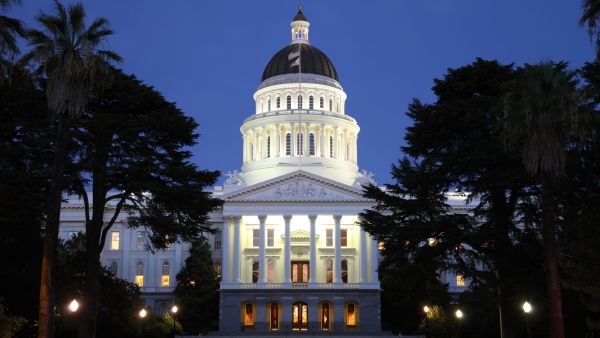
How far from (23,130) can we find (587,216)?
27.7m

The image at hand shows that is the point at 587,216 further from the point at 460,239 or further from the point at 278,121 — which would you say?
the point at 278,121

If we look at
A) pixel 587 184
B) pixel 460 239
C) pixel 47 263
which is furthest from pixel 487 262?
pixel 47 263

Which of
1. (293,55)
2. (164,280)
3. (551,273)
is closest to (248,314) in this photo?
(164,280)

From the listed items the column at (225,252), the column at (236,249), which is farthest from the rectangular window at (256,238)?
the column at (236,249)

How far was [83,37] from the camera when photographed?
31297mm

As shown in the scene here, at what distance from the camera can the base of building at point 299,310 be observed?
260ft

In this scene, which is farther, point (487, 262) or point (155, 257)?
point (155, 257)

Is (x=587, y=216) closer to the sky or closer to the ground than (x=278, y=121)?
closer to the ground

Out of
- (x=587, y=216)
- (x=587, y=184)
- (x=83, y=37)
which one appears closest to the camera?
(x=83, y=37)

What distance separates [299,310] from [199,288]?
400 inches

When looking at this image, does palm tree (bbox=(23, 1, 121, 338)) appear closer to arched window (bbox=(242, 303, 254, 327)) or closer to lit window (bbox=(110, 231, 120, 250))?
arched window (bbox=(242, 303, 254, 327))

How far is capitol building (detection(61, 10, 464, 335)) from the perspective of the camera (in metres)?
80.6

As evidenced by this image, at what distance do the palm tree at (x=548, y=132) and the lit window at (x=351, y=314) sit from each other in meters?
52.5

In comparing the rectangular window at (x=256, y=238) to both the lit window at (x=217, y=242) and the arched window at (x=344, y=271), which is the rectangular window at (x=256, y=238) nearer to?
the lit window at (x=217, y=242)
